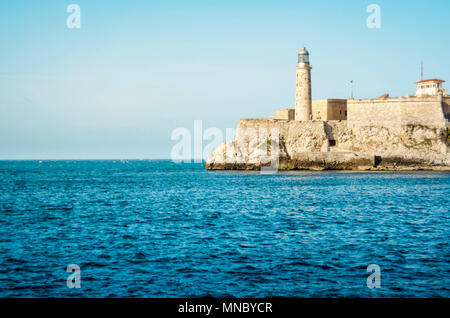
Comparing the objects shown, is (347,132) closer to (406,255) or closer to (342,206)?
(342,206)

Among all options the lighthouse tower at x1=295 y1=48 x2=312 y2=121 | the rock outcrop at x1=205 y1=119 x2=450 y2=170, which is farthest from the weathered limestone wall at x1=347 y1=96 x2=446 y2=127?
the lighthouse tower at x1=295 y1=48 x2=312 y2=121

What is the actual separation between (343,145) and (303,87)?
25.2ft

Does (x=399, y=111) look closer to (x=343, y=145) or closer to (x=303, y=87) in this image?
(x=343, y=145)

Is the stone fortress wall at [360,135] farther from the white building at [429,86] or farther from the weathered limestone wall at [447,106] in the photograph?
the white building at [429,86]

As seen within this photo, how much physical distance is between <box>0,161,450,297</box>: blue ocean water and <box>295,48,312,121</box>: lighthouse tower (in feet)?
93.2

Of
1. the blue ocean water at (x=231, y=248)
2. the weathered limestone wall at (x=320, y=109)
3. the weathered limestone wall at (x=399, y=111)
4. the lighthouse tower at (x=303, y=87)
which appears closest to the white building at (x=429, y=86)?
the weathered limestone wall at (x=399, y=111)

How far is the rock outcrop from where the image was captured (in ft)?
157

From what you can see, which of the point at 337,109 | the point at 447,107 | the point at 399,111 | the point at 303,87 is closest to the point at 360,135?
the point at 399,111

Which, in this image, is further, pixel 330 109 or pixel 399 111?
pixel 330 109

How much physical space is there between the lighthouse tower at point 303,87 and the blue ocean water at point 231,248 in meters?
28.4

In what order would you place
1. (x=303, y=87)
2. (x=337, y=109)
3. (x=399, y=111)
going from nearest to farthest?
(x=399, y=111), (x=303, y=87), (x=337, y=109)

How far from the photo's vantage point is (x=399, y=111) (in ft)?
162

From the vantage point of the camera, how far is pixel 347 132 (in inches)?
1987
